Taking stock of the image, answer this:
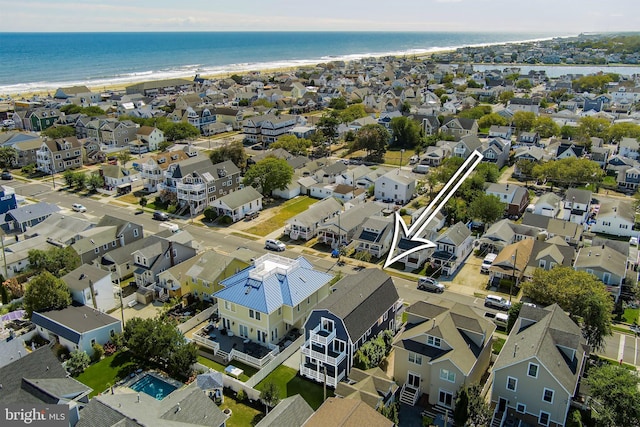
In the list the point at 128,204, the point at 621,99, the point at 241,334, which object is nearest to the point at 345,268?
the point at 241,334

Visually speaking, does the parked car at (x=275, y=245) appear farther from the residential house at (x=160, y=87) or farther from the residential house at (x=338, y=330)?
the residential house at (x=160, y=87)

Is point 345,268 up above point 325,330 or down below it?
below

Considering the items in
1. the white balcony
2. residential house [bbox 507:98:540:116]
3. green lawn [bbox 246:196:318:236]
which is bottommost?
green lawn [bbox 246:196:318:236]

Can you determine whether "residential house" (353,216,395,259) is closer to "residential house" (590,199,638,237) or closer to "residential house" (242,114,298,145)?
"residential house" (590,199,638,237)

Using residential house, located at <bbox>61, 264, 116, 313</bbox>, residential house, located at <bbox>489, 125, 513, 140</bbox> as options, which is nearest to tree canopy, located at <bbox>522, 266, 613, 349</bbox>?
residential house, located at <bbox>61, 264, 116, 313</bbox>

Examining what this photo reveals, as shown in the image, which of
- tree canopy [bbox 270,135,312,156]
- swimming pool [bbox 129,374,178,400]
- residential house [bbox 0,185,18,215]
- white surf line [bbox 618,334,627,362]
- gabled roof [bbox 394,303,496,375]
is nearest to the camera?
gabled roof [bbox 394,303,496,375]

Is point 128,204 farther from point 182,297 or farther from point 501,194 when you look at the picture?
point 501,194
